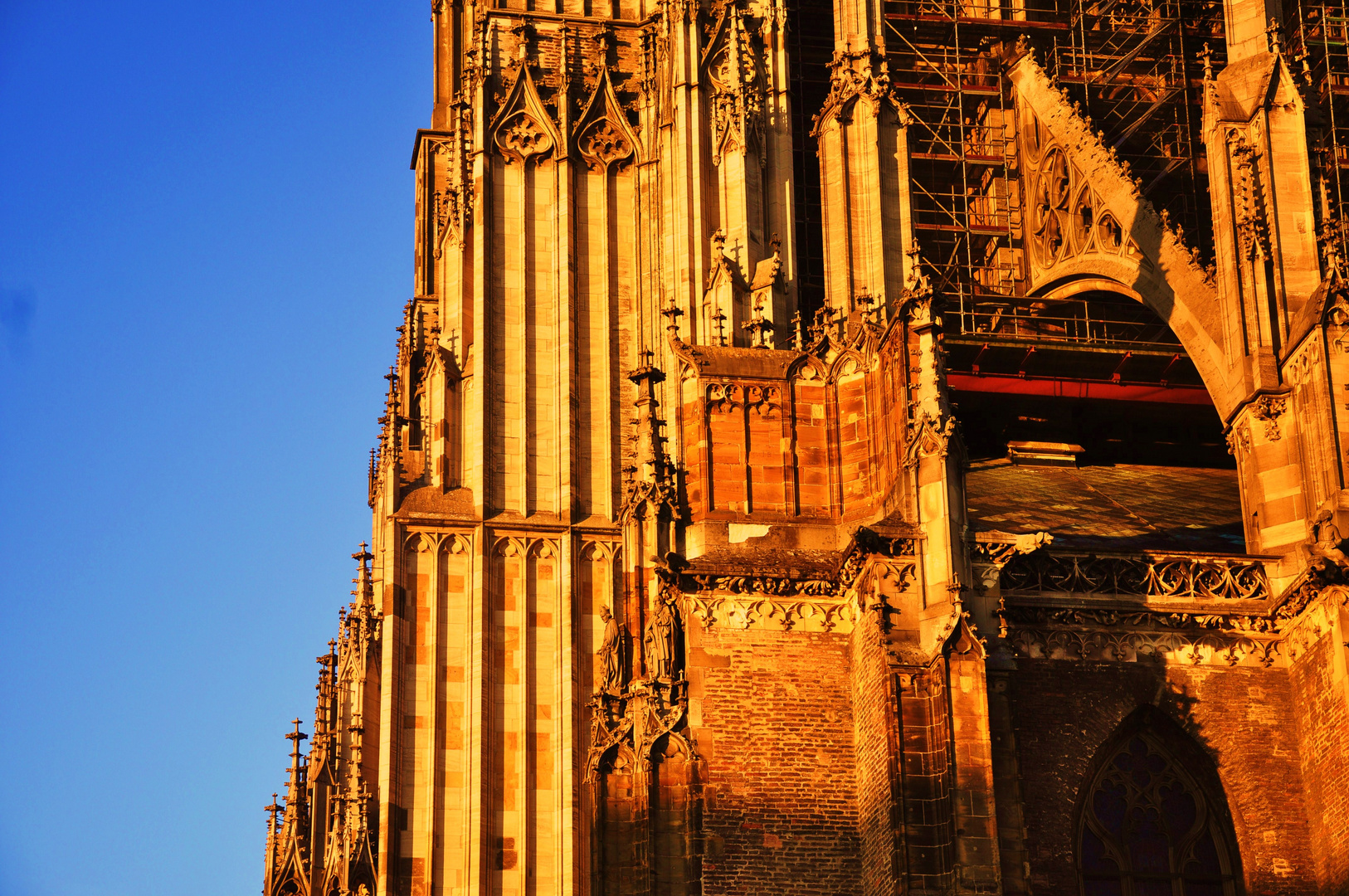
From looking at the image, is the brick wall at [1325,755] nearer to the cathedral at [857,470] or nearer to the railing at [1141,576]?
the cathedral at [857,470]

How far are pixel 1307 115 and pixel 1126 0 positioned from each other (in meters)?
13.6

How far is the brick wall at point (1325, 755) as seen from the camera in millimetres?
31094

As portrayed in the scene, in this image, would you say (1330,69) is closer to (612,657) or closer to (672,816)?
(612,657)

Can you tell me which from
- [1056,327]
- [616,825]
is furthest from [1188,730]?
[1056,327]

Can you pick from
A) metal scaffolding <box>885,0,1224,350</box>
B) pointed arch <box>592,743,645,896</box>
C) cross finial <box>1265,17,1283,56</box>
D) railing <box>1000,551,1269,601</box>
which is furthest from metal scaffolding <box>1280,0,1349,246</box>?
pointed arch <box>592,743,645,896</box>

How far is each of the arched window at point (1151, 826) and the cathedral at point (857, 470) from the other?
0.20ft

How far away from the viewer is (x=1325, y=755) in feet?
104

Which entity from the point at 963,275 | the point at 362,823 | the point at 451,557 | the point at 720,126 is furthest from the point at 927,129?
the point at 362,823

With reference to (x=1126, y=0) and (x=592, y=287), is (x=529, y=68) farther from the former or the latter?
(x=1126, y=0)

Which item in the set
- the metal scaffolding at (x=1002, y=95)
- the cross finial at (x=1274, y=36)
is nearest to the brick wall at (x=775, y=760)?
the cross finial at (x=1274, y=36)

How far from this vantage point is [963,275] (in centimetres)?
4734

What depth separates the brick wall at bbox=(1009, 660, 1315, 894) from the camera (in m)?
31.2

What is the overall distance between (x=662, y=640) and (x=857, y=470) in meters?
3.91

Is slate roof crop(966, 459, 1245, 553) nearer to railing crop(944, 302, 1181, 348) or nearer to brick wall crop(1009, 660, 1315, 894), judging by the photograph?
brick wall crop(1009, 660, 1315, 894)
